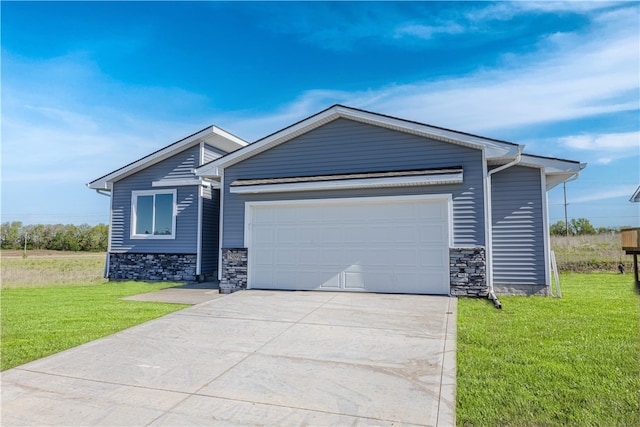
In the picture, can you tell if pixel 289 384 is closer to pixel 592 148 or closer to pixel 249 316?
pixel 249 316

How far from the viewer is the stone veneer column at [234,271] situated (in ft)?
34.6

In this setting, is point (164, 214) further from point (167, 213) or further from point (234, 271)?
point (234, 271)

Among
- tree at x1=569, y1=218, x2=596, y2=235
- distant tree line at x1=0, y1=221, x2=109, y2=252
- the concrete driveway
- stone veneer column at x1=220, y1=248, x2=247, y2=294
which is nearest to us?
the concrete driveway

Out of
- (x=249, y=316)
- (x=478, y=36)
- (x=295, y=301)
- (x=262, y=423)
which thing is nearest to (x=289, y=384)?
(x=262, y=423)

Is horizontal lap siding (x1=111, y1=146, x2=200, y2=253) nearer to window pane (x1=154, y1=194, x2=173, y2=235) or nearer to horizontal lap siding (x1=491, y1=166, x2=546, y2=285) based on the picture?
window pane (x1=154, y1=194, x2=173, y2=235)

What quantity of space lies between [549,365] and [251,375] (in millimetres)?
3434

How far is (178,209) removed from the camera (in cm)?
1385

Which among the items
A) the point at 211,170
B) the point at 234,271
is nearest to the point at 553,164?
the point at 234,271

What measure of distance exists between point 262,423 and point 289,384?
851mm

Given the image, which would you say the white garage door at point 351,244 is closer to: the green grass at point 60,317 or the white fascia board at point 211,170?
the white fascia board at point 211,170

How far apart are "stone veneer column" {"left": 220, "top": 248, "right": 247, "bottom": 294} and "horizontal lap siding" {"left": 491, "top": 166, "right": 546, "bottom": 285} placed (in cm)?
688

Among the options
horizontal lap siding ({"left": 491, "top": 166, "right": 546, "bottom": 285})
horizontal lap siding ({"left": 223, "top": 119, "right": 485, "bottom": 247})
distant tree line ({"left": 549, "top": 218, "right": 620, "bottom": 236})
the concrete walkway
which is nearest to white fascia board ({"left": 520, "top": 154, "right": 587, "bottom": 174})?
horizontal lap siding ({"left": 491, "top": 166, "right": 546, "bottom": 285})

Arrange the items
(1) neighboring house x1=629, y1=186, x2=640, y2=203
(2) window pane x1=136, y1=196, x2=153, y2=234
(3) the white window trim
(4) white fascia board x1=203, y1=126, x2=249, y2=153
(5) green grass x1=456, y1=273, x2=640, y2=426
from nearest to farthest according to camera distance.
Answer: (5) green grass x1=456, y1=273, x2=640, y2=426
(4) white fascia board x1=203, y1=126, x2=249, y2=153
(3) the white window trim
(2) window pane x1=136, y1=196, x2=153, y2=234
(1) neighboring house x1=629, y1=186, x2=640, y2=203

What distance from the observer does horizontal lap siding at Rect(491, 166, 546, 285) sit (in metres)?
9.45
